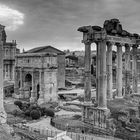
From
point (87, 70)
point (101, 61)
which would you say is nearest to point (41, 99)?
point (87, 70)

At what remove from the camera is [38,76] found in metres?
38.1

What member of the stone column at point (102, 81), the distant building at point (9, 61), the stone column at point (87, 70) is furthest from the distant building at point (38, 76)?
the stone column at point (102, 81)

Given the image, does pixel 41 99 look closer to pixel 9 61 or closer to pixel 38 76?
pixel 38 76

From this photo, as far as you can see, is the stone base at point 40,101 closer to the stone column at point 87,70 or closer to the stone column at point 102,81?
the stone column at point 87,70

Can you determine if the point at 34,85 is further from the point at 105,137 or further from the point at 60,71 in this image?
the point at 105,137

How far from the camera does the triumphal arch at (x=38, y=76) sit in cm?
3694

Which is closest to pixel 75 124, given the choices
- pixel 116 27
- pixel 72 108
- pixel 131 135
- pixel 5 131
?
pixel 131 135

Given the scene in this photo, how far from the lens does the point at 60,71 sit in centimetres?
5247

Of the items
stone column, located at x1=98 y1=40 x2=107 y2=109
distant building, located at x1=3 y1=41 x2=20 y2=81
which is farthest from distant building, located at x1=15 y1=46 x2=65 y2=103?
stone column, located at x1=98 y1=40 x2=107 y2=109

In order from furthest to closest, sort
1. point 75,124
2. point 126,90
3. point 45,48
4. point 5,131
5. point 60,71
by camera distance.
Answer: point 60,71 < point 45,48 < point 126,90 < point 75,124 < point 5,131

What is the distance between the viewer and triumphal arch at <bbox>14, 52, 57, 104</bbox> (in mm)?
36938

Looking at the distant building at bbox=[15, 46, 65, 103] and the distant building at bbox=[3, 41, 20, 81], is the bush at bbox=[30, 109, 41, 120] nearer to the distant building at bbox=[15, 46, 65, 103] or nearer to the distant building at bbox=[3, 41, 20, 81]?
the distant building at bbox=[15, 46, 65, 103]

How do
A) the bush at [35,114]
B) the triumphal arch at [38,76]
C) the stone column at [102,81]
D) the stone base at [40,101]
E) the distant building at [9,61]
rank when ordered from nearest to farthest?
the stone column at [102,81]
the bush at [35,114]
the stone base at [40,101]
the triumphal arch at [38,76]
the distant building at [9,61]

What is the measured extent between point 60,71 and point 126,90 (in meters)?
28.4
